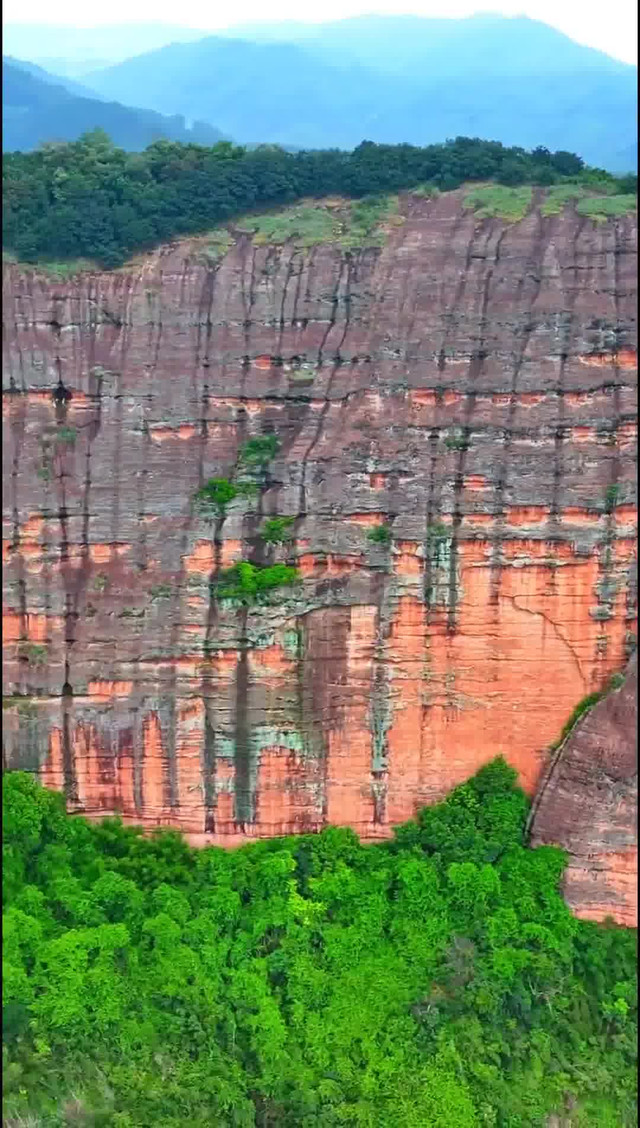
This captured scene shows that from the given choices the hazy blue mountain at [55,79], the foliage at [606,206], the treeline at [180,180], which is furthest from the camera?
the hazy blue mountain at [55,79]

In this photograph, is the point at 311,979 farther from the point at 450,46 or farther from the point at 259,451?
the point at 450,46

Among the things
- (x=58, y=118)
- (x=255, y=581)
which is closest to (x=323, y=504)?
(x=255, y=581)

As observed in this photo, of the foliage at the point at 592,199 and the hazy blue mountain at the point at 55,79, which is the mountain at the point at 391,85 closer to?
the hazy blue mountain at the point at 55,79

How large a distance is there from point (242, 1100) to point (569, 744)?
6.32m

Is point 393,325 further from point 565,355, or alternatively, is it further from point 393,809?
point 393,809

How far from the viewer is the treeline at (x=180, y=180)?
46.0 ft

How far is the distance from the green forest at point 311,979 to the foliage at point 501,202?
306 inches

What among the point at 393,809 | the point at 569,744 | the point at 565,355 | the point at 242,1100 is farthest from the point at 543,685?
the point at 242,1100

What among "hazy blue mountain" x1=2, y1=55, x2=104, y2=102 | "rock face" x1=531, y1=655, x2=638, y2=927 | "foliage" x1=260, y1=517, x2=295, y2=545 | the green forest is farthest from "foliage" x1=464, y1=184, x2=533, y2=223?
"hazy blue mountain" x1=2, y1=55, x2=104, y2=102

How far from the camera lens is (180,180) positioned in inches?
575

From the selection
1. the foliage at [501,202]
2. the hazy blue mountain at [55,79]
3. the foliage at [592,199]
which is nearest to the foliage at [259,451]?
the foliage at [501,202]

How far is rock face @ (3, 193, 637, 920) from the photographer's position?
13180 millimetres

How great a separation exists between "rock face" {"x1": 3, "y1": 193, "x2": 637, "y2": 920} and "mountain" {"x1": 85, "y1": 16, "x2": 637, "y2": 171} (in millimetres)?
47387

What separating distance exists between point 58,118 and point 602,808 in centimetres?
4105
